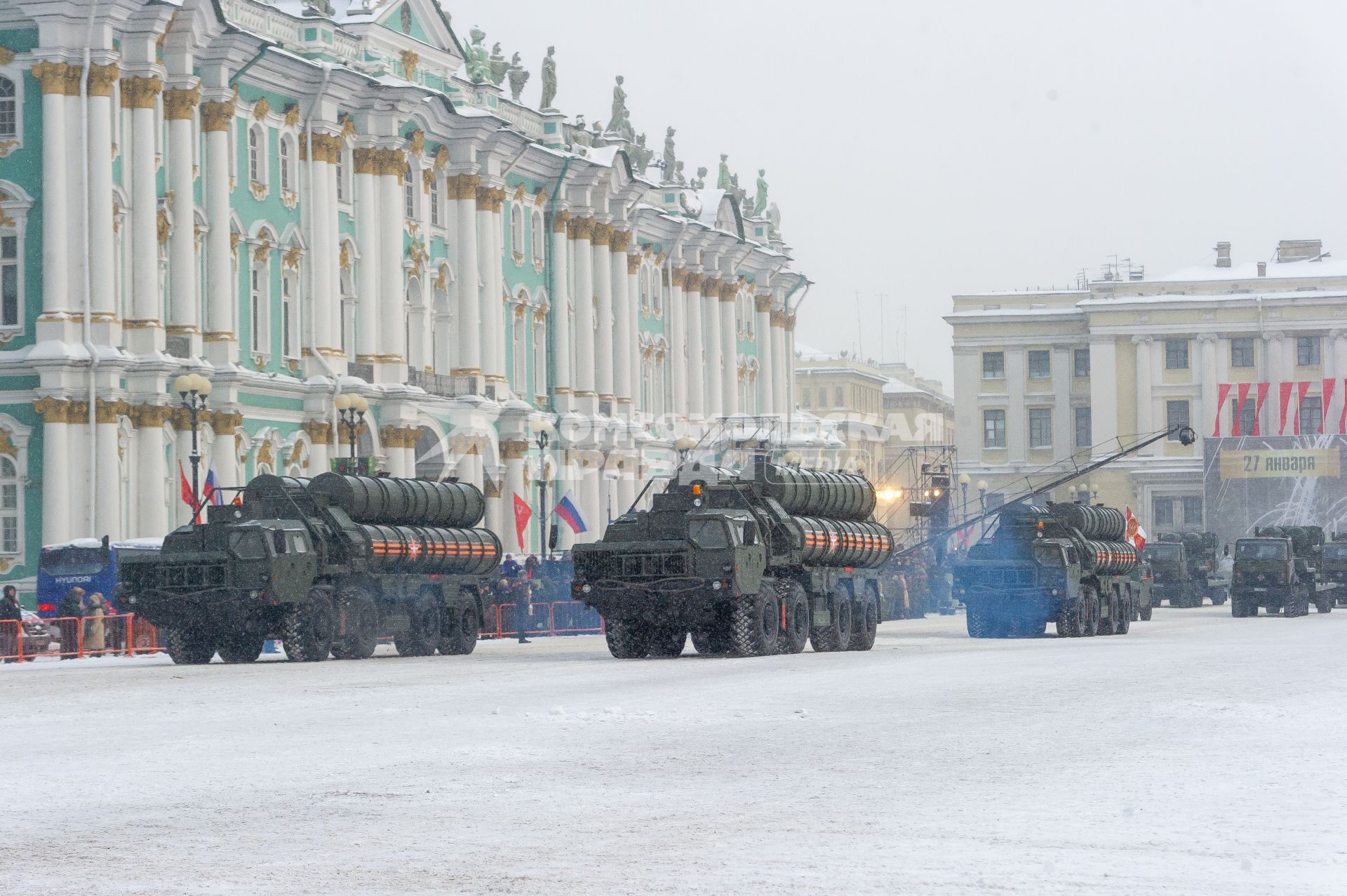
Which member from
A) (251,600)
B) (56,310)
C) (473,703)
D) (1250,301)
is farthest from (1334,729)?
(1250,301)

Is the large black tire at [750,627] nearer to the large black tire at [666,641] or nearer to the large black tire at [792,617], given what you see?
the large black tire at [792,617]

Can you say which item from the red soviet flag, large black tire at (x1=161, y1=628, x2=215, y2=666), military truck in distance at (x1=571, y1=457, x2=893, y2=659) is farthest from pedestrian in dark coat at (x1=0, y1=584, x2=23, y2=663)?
the red soviet flag

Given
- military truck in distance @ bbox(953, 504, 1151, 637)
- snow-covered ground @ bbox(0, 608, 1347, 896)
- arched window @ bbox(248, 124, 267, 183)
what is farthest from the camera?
arched window @ bbox(248, 124, 267, 183)

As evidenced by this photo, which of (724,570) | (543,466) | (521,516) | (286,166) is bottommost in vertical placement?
(724,570)

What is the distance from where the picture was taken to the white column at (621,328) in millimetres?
72562

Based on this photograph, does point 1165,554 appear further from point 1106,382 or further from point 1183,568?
point 1106,382

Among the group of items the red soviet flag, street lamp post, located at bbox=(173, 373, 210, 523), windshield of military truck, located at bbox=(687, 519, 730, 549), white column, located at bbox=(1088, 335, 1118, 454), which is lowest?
windshield of military truck, located at bbox=(687, 519, 730, 549)

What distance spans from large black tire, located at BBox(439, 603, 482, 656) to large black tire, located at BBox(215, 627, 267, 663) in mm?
3603

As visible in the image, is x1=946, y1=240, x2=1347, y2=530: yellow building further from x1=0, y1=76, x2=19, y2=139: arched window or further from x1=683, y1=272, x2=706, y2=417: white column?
Answer: x1=0, y1=76, x2=19, y2=139: arched window

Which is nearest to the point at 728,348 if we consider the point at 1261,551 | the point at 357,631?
the point at 1261,551

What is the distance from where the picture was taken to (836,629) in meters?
36.0

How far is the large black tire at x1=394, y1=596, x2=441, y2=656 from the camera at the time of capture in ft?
116

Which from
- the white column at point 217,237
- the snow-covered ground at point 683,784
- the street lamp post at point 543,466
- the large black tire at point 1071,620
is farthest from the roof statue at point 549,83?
the snow-covered ground at point 683,784

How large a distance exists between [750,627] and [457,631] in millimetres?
6105
